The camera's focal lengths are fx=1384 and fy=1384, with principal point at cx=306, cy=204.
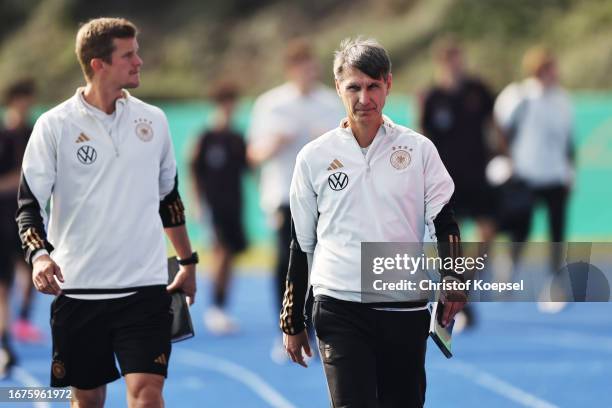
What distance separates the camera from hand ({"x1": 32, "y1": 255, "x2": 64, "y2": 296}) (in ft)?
20.0

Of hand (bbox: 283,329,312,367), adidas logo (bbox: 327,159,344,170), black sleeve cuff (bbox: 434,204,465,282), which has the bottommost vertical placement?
hand (bbox: 283,329,312,367)

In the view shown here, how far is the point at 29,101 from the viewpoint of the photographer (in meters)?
12.2

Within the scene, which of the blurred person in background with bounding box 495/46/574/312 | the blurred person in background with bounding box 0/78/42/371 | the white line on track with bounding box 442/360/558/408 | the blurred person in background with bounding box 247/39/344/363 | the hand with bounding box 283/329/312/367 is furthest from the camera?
the blurred person in background with bounding box 495/46/574/312

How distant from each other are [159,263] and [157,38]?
33.2 meters

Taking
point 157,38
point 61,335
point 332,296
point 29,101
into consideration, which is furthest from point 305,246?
point 157,38

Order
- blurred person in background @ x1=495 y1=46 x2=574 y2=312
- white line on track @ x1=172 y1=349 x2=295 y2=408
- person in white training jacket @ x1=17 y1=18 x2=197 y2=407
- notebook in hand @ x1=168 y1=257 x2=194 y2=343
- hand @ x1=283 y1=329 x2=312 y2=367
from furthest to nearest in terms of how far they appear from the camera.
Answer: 1. blurred person in background @ x1=495 y1=46 x2=574 y2=312
2. white line on track @ x1=172 y1=349 x2=295 y2=408
3. notebook in hand @ x1=168 y1=257 x2=194 y2=343
4. person in white training jacket @ x1=17 y1=18 x2=197 y2=407
5. hand @ x1=283 y1=329 x2=312 y2=367

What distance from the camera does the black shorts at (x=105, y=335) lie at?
21.1 feet

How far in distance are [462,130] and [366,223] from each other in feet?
23.4

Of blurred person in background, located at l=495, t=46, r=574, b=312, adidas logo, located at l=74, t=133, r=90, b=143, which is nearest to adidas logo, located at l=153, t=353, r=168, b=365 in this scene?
adidas logo, located at l=74, t=133, r=90, b=143

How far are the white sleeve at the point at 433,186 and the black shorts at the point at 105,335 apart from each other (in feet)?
4.90

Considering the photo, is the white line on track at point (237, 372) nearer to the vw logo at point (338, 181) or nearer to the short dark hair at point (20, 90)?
the short dark hair at point (20, 90)

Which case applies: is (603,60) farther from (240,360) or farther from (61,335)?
(61,335)

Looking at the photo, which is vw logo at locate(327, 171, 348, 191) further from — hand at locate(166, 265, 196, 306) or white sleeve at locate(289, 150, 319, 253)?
hand at locate(166, 265, 196, 306)

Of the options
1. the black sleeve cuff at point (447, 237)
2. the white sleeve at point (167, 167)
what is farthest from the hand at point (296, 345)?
the white sleeve at point (167, 167)
